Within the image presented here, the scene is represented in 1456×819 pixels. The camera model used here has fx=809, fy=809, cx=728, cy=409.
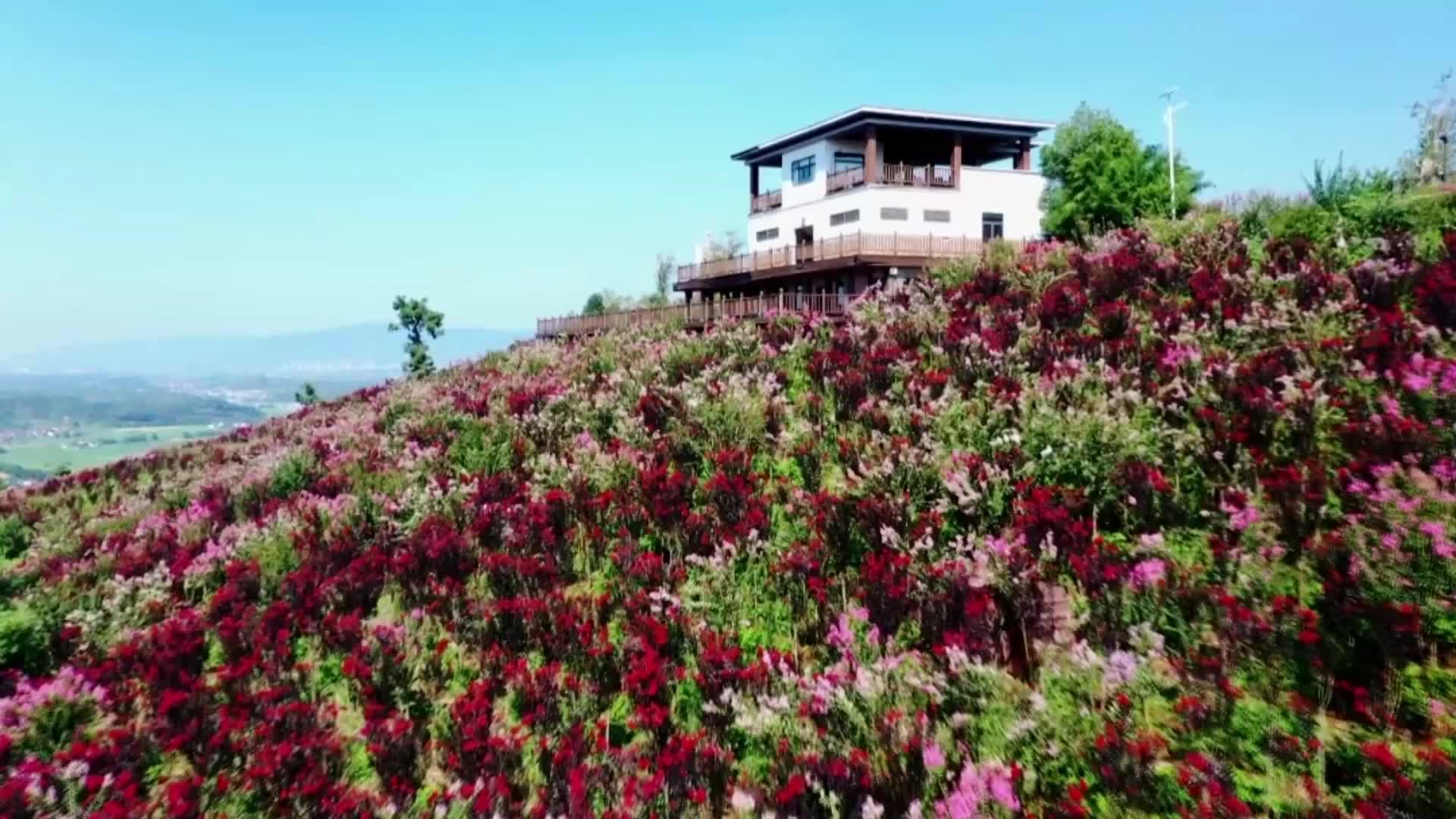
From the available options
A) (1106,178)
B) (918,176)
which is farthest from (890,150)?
(1106,178)

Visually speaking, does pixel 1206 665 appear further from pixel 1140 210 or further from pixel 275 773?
pixel 1140 210

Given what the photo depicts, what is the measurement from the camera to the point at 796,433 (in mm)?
9820

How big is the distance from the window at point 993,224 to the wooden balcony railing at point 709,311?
38.1 ft

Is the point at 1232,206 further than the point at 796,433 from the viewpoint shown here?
Yes

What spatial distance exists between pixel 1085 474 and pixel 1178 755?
3268mm

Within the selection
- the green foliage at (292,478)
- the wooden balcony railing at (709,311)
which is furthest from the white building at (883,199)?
the green foliage at (292,478)

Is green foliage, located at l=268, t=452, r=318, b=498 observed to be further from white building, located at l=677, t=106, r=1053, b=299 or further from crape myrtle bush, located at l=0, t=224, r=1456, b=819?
white building, located at l=677, t=106, r=1053, b=299

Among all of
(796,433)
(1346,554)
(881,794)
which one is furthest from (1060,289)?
(881,794)

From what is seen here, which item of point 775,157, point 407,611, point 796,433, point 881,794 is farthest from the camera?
point 775,157

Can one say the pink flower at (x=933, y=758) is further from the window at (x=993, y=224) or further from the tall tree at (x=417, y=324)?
the tall tree at (x=417, y=324)

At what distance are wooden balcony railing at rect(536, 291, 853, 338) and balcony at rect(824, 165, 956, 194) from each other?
912cm

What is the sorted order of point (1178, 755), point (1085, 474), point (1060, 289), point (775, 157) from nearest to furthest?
point (1178, 755) < point (1085, 474) < point (1060, 289) < point (775, 157)

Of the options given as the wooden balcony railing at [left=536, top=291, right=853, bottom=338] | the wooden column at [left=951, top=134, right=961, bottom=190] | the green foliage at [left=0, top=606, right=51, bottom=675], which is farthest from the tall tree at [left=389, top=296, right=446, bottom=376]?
the green foliage at [left=0, top=606, right=51, bottom=675]

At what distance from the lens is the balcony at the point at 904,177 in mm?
40406
